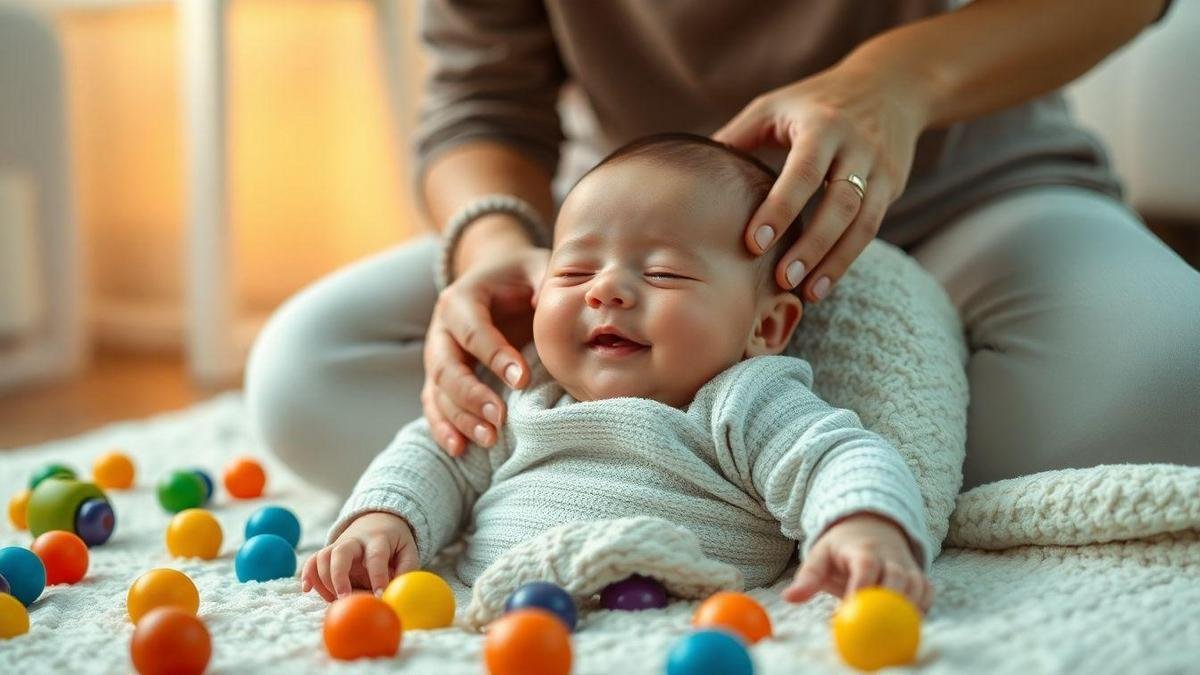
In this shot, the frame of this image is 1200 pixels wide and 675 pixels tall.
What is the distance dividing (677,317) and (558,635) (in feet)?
0.94

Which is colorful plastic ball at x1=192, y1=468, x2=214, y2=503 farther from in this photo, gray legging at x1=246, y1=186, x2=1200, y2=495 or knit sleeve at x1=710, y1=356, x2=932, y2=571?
knit sleeve at x1=710, y1=356, x2=932, y2=571

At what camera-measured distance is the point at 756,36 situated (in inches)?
50.4

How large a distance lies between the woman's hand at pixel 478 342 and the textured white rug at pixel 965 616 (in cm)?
15

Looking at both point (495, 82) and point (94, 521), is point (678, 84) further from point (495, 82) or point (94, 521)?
point (94, 521)

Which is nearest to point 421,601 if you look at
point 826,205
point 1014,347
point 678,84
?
point 826,205

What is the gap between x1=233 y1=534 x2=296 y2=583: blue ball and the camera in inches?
39.0

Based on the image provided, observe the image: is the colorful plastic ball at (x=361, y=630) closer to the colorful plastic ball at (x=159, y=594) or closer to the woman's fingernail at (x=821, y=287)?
the colorful plastic ball at (x=159, y=594)

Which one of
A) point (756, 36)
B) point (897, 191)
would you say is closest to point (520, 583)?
point (897, 191)

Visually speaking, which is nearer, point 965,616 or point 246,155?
point 965,616

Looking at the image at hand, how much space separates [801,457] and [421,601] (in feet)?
0.89

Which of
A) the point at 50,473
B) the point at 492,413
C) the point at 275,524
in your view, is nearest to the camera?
the point at 492,413

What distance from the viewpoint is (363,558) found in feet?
3.00

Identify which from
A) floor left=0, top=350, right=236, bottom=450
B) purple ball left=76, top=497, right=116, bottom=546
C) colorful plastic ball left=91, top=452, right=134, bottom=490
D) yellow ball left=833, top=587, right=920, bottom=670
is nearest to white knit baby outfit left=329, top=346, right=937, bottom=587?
yellow ball left=833, top=587, right=920, bottom=670

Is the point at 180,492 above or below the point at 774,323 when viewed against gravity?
below
